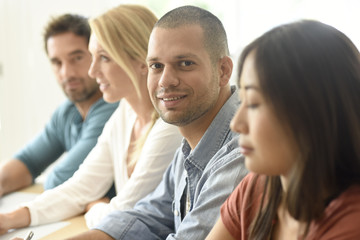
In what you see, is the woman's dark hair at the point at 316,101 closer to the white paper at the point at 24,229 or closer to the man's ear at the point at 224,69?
the man's ear at the point at 224,69

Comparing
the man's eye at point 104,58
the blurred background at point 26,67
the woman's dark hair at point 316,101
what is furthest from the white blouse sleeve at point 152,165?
the blurred background at point 26,67

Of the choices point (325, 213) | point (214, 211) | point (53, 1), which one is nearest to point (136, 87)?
point (214, 211)

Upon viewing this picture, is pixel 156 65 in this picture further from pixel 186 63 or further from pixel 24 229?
pixel 24 229

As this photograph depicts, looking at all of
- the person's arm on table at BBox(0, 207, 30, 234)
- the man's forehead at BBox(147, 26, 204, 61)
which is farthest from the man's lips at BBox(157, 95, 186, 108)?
the person's arm on table at BBox(0, 207, 30, 234)

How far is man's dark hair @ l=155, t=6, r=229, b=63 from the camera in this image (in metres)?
1.18

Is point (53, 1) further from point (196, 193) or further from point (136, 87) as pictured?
point (196, 193)

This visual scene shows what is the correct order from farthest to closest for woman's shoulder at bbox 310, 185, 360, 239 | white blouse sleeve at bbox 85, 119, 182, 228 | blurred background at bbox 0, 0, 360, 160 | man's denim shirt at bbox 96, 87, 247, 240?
blurred background at bbox 0, 0, 360, 160, white blouse sleeve at bbox 85, 119, 182, 228, man's denim shirt at bbox 96, 87, 247, 240, woman's shoulder at bbox 310, 185, 360, 239

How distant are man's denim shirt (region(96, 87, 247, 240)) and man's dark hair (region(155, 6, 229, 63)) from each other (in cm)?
13

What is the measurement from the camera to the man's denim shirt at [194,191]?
3.43ft

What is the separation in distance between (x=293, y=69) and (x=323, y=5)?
1.98 meters

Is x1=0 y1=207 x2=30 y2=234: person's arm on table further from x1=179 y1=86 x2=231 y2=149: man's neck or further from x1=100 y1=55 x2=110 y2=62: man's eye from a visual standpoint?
x1=179 y1=86 x2=231 y2=149: man's neck

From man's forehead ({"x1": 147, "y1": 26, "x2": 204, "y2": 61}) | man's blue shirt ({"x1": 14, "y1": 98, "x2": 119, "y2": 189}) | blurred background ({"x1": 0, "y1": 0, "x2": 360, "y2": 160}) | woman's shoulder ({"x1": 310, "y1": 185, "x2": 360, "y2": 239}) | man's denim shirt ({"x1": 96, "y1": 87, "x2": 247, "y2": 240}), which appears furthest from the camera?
blurred background ({"x1": 0, "y1": 0, "x2": 360, "y2": 160})

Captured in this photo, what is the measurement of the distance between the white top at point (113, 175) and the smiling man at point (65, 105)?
0.31 meters

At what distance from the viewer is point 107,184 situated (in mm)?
1784
